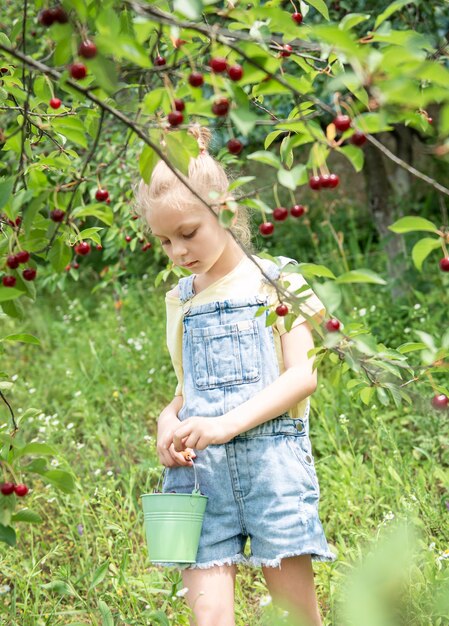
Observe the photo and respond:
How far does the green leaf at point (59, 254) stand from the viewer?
143cm

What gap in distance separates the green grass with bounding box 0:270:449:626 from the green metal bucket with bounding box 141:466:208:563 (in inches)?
3.8

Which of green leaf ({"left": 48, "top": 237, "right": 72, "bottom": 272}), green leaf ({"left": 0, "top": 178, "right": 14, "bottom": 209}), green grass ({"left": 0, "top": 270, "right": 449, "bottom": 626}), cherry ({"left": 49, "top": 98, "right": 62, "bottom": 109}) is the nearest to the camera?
green leaf ({"left": 0, "top": 178, "right": 14, "bottom": 209})

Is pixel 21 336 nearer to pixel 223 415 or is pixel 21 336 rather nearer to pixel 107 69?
pixel 223 415

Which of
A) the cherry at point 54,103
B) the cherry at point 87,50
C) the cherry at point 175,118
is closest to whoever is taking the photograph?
the cherry at point 87,50

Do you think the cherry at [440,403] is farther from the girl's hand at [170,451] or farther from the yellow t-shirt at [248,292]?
the girl's hand at [170,451]

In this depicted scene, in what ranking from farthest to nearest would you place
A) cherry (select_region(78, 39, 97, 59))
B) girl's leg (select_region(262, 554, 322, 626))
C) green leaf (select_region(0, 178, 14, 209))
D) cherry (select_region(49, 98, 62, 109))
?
girl's leg (select_region(262, 554, 322, 626))
cherry (select_region(49, 98, 62, 109))
green leaf (select_region(0, 178, 14, 209))
cherry (select_region(78, 39, 97, 59))

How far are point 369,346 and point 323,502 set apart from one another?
147cm

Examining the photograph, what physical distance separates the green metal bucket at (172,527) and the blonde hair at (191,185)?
1.86 ft

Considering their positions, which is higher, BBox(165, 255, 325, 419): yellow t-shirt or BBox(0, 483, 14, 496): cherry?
BBox(165, 255, 325, 419): yellow t-shirt

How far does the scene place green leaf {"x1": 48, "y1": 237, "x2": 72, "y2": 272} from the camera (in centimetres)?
143

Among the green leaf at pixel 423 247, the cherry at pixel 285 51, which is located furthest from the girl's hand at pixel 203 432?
the cherry at pixel 285 51

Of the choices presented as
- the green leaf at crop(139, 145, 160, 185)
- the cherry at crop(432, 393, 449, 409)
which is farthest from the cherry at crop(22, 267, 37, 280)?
the cherry at crop(432, 393, 449, 409)

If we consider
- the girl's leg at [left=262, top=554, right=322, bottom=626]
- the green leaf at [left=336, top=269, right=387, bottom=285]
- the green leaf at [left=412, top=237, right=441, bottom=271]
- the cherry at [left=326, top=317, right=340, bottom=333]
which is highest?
the green leaf at [left=412, top=237, right=441, bottom=271]

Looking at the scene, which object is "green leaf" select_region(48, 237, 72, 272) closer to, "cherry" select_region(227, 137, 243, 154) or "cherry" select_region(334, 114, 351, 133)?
"cherry" select_region(227, 137, 243, 154)
